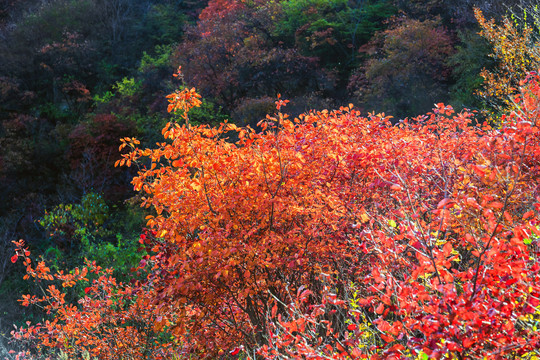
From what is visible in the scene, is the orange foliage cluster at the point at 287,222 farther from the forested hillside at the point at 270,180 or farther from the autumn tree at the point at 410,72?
the autumn tree at the point at 410,72

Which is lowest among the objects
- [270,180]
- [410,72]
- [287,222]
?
[410,72]

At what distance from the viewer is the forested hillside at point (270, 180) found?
2.26m

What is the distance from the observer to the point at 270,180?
12.9ft

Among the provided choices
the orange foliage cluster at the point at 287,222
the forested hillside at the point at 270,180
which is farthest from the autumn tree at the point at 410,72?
the orange foliage cluster at the point at 287,222

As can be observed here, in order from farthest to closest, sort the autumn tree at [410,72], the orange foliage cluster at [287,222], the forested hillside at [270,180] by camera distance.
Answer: the autumn tree at [410,72] → the orange foliage cluster at [287,222] → the forested hillside at [270,180]

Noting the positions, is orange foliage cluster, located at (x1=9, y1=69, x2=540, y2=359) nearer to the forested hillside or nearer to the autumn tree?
the forested hillside

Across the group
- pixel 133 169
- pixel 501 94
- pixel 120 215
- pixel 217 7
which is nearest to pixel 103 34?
pixel 217 7

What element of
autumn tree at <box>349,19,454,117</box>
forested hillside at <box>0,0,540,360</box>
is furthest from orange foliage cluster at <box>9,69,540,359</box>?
autumn tree at <box>349,19,454,117</box>

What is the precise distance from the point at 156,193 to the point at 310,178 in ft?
4.85

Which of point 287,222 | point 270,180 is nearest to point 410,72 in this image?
point 287,222

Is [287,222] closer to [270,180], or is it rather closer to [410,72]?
[270,180]

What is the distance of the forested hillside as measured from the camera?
7.41 feet

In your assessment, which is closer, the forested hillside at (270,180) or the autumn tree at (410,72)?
the forested hillside at (270,180)

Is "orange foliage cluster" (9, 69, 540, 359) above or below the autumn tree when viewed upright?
above
